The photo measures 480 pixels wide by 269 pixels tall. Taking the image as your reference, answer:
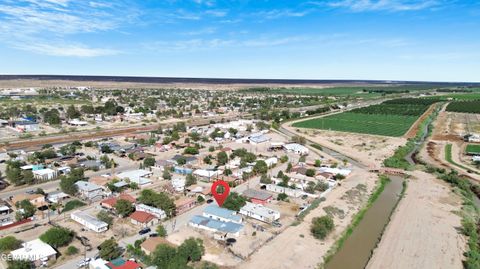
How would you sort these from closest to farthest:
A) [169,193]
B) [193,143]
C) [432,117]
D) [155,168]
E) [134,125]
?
[169,193] < [155,168] < [193,143] < [134,125] < [432,117]

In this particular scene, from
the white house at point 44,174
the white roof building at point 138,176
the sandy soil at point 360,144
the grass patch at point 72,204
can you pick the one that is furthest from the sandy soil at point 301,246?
the white house at point 44,174

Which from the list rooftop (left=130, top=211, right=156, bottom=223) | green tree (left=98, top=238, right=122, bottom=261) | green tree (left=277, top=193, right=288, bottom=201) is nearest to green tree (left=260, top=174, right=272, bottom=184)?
green tree (left=277, top=193, right=288, bottom=201)

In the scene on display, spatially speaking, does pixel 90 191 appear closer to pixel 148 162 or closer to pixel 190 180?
pixel 190 180

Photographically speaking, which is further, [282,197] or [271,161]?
[271,161]

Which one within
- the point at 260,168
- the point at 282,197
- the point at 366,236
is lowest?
the point at 366,236

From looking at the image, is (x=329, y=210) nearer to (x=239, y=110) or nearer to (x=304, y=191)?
(x=304, y=191)

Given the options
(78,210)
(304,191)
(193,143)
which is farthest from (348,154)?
(78,210)

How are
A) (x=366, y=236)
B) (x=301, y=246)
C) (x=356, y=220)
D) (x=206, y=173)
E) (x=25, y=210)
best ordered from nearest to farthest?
(x=301, y=246) < (x=366, y=236) < (x=25, y=210) < (x=356, y=220) < (x=206, y=173)

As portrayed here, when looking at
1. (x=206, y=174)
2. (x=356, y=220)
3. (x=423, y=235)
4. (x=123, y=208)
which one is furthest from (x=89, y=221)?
(x=423, y=235)
